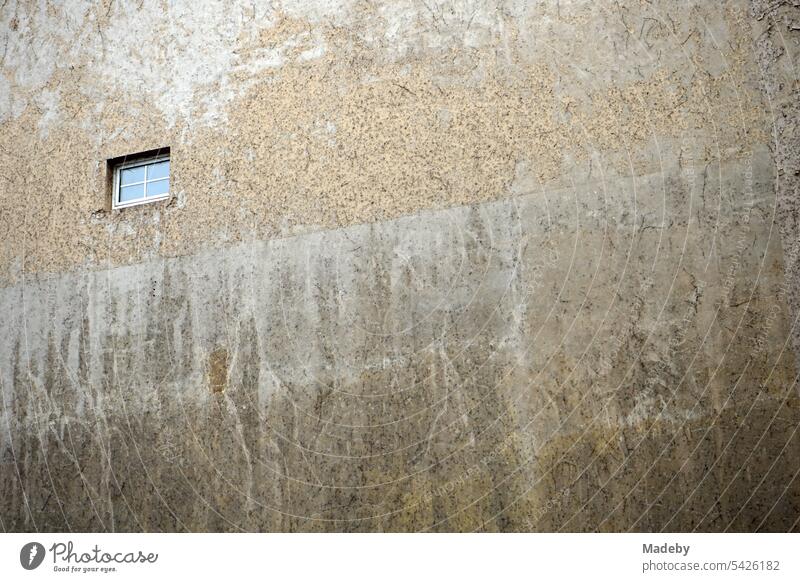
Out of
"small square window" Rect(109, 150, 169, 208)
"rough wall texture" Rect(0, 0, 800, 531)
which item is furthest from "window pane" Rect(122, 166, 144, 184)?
"rough wall texture" Rect(0, 0, 800, 531)

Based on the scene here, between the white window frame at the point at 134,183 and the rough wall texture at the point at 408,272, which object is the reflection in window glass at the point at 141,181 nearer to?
the white window frame at the point at 134,183

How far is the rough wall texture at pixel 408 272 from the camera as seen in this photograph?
439 centimetres

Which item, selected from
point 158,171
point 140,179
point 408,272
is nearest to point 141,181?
point 140,179

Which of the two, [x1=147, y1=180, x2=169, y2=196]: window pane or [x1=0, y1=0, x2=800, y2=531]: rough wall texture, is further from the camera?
[x1=147, y1=180, x2=169, y2=196]: window pane

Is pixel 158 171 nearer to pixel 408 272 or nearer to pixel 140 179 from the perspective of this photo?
pixel 140 179

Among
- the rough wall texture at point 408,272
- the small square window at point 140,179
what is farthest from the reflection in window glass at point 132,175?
the rough wall texture at point 408,272

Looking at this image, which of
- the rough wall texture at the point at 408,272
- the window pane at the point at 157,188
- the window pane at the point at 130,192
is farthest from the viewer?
the window pane at the point at 130,192

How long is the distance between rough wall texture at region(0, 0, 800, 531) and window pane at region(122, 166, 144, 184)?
136mm

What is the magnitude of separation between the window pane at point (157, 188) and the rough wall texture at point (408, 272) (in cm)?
18

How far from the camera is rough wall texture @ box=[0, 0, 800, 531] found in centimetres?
439

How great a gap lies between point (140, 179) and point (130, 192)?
0.38 feet

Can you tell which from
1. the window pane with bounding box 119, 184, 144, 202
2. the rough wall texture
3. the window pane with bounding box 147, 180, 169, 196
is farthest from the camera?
the window pane with bounding box 119, 184, 144, 202

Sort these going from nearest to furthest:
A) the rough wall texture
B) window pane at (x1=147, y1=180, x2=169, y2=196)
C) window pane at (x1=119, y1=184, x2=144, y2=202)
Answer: the rough wall texture → window pane at (x1=147, y1=180, x2=169, y2=196) → window pane at (x1=119, y1=184, x2=144, y2=202)

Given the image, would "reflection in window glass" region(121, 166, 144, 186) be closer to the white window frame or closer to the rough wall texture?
the white window frame
